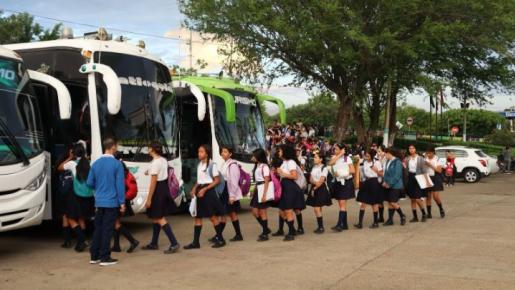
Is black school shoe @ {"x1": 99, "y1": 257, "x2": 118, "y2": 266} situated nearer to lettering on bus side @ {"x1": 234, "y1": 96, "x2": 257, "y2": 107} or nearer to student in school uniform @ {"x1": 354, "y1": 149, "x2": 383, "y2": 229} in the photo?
student in school uniform @ {"x1": 354, "y1": 149, "x2": 383, "y2": 229}

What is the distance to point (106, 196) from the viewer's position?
316 inches

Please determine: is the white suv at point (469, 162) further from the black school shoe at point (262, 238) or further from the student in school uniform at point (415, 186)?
the black school shoe at point (262, 238)

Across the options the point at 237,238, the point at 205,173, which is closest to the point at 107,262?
the point at 205,173

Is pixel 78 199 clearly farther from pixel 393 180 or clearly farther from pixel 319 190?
pixel 393 180

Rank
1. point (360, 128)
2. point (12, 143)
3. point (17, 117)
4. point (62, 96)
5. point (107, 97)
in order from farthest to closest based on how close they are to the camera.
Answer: point (360, 128)
point (107, 97)
point (62, 96)
point (17, 117)
point (12, 143)

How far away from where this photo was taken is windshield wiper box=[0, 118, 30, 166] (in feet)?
27.1

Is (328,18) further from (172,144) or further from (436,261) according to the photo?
(436,261)

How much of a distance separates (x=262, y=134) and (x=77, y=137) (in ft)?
19.2

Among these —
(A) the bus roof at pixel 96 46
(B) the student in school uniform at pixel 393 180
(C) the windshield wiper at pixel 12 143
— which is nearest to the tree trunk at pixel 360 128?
(B) the student in school uniform at pixel 393 180

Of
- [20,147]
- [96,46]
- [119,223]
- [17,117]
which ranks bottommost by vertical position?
[119,223]

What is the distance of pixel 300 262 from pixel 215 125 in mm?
6087

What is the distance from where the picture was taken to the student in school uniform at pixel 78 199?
9000mm

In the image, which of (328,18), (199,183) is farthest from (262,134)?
(328,18)

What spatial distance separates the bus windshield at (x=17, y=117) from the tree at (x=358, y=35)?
14.9m
